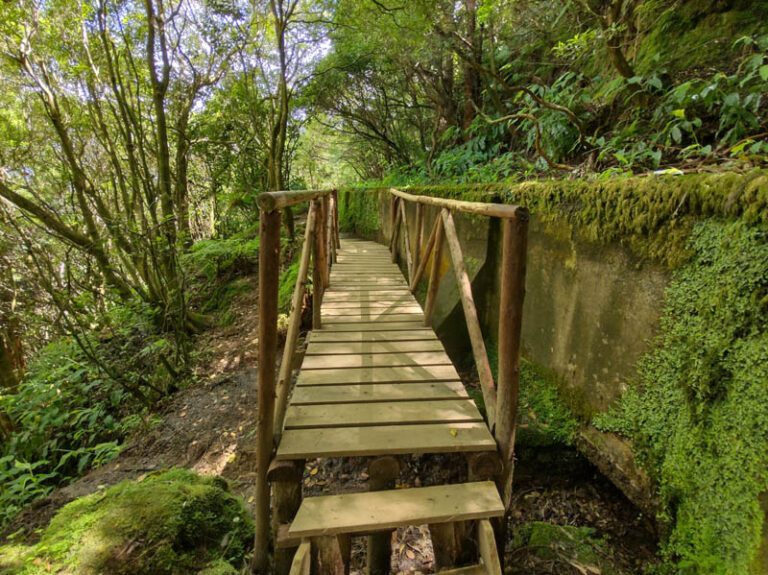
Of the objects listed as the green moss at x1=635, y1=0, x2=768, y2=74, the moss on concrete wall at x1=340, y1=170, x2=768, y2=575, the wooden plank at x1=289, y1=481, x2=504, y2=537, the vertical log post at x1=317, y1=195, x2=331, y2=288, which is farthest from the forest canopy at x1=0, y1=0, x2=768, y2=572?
the vertical log post at x1=317, y1=195, x2=331, y2=288

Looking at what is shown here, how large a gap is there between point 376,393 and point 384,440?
16.4 inches

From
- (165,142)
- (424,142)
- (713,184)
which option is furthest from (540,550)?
(424,142)

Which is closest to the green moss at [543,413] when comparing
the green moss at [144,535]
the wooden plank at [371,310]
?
the wooden plank at [371,310]

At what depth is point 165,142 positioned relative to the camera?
5797 mm

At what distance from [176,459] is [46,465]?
195 centimetres

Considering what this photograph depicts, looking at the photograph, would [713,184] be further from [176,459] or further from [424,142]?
[424,142]

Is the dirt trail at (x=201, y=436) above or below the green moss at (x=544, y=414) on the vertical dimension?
below

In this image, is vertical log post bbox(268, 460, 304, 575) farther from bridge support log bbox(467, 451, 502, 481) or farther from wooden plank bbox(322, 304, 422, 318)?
wooden plank bbox(322, 304, 422, 318)

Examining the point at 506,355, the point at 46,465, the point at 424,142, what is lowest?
the point at 46,465

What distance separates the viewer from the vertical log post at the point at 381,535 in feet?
5.39

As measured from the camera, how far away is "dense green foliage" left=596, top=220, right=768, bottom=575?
1.19 metres

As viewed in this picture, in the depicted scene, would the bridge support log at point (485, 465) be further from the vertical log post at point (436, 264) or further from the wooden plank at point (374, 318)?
the wooden plank at point (374, 318)

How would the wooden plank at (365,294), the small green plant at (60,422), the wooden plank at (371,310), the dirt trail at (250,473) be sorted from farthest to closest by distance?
the wooden plank at (365,294)
the small green plant at (60,422)
the wooden plank at (371,310)
the dirt trail at (250,473)

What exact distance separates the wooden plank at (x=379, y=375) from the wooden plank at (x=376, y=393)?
0.13 ft
